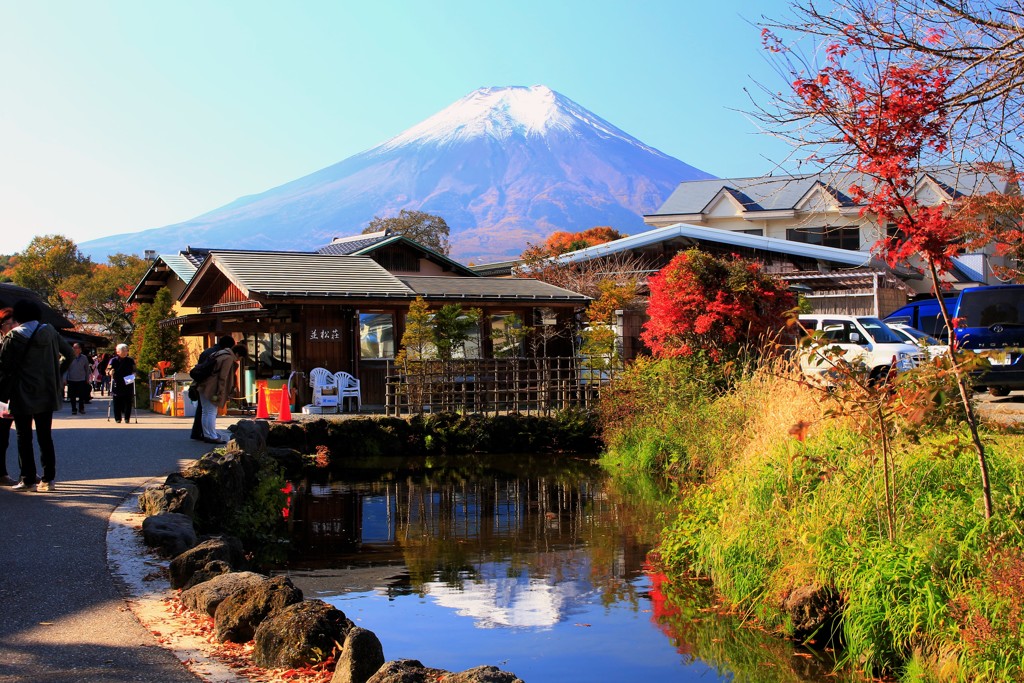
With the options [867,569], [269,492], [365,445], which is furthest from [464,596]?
[365,445]

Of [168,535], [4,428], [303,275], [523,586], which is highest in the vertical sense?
[303,275]

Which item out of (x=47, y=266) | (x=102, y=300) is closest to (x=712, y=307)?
(x=102, y=300)

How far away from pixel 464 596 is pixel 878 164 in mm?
4839

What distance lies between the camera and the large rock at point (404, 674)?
4.61 metres

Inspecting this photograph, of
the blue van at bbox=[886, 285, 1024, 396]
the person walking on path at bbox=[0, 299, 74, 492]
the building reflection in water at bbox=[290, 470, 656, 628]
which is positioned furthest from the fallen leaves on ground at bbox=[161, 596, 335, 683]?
the blue van at bbox=[886, 285, 1024, 396]

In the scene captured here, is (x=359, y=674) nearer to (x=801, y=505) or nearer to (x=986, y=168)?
(x=801, y=505)

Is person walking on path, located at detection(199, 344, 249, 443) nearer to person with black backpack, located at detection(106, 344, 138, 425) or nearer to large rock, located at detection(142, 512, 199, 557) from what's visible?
person with black backpack, located at detection(106, 344, 138, 425)

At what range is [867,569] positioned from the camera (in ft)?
22.7

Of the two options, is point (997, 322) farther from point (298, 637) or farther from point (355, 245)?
point (355, 245)

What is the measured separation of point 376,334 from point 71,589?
17.8 metres

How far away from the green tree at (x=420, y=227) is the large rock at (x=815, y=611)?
53715 millimetres

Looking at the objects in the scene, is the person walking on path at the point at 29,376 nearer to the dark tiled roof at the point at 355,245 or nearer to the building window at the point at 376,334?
the building window at the point at 376,334

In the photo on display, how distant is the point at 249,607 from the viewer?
5.87 meters

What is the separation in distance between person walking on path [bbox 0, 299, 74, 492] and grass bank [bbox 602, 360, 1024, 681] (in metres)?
6.05
